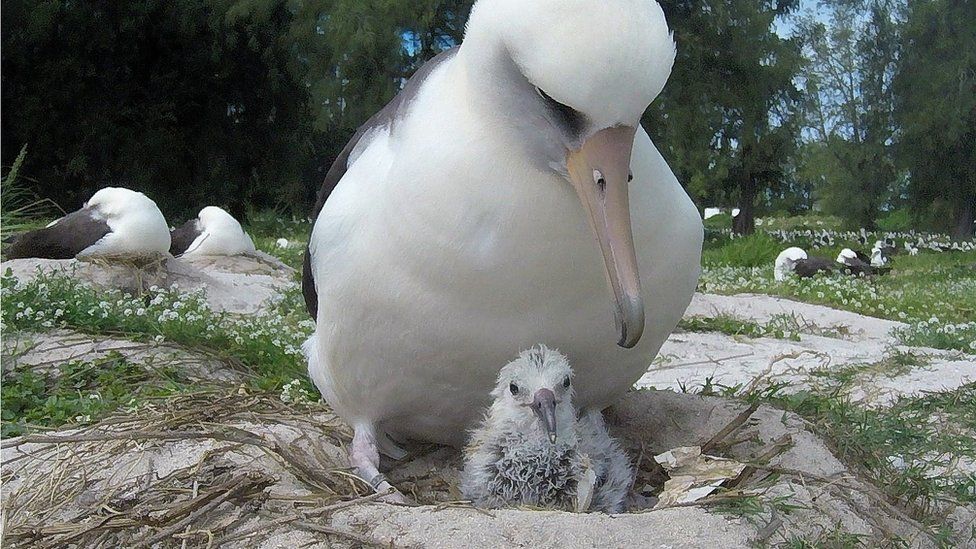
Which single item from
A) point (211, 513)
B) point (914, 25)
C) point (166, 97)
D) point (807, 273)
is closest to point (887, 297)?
point (807, 273)

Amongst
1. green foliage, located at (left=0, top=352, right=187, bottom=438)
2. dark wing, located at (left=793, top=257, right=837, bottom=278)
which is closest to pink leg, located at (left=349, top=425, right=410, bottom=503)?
green foliage, located at (left=0, top=352, right=187, bottom=438)

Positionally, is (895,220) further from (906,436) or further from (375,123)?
(375,123)

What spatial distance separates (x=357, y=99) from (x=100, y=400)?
827cm

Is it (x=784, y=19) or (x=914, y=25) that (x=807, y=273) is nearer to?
(x=914, y=25)

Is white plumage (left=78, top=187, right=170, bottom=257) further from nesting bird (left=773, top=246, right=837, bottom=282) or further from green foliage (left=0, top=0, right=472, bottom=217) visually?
nesting bird (left=773, top=246, right=837, bottom=282)

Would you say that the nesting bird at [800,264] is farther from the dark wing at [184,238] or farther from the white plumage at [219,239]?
the dark wing at [184,238]

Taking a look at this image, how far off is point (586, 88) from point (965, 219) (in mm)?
9604

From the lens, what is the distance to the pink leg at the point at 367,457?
2.32 metres

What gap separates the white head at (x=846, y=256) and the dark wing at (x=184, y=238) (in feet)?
22.5

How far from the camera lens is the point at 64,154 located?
1270 cm

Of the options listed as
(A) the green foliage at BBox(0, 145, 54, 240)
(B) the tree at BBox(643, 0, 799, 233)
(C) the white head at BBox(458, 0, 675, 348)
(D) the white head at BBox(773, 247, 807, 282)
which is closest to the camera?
(C) the white head at BBox(458, 0, 675, 348)

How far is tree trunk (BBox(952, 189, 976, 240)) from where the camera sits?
1003 cm

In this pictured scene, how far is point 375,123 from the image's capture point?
2465 mm

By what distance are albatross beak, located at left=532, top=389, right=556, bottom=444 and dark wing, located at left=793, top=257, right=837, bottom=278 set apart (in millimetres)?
8628
